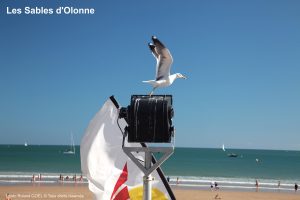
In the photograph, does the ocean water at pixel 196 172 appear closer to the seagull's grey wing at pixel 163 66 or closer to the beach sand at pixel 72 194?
the beach sand at pixel 72 194

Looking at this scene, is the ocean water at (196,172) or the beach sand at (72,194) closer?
the beach sand at (72,194)

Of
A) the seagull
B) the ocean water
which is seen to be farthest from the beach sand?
the seagull

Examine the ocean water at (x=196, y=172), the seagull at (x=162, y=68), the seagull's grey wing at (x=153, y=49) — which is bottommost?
the seagull at (x=162, y=68)

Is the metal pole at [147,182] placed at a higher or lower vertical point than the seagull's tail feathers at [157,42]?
lower

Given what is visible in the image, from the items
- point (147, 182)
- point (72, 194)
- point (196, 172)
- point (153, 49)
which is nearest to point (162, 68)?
point (153, 49)

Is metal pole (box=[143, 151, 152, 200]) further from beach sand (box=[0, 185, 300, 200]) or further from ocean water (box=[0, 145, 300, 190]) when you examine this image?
ocean water (box=[0, 145, 300, 190])

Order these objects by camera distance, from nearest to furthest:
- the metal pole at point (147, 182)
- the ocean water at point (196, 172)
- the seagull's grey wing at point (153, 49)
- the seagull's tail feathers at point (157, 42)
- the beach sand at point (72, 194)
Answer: the metal pole at point (147, 182), the seagull's tail feathers at point (157, 42), the seagull's grey wing at point (153, 49), the beach sand at point (72, 194), the ocean water at point (196, 172)

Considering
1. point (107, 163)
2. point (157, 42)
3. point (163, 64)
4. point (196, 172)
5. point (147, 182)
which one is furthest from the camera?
point (196, 172)

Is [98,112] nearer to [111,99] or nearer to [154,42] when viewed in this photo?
[111,99]

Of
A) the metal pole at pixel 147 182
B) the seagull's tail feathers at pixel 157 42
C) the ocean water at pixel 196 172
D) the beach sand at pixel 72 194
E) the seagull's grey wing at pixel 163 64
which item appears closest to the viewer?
the metal pole at pixel 147 182

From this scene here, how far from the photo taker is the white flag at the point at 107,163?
555 cm

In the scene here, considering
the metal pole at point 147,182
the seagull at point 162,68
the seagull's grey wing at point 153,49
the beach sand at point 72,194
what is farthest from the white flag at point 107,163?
the beach sand at point 72,194

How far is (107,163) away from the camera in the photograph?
5641mm

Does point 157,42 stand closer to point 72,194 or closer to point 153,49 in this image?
point 153,49
